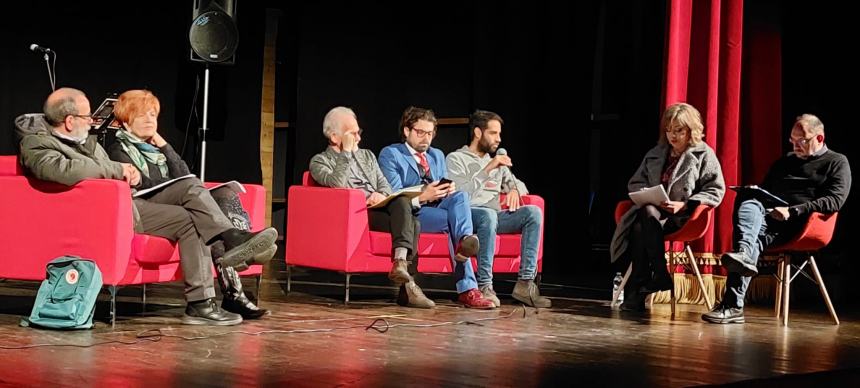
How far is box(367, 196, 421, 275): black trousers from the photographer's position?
17.3ft

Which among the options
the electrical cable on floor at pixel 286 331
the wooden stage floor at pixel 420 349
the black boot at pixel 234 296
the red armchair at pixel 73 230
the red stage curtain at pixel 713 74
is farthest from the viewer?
the red stage curtain at pixel 713 74

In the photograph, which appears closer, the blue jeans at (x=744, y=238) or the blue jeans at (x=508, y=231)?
the blue jeans at (x=744, y=238)

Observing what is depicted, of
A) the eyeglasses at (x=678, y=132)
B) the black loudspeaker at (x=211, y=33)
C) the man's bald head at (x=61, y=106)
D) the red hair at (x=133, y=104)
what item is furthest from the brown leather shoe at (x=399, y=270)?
the black loudspeaker at (x=211, y=33)

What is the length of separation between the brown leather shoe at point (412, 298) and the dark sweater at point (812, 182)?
5.65 ft

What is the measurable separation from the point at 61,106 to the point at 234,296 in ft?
3.31

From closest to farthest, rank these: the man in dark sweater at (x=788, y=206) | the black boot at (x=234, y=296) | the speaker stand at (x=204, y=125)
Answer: the black boot at (x=234, y=296), the man in dark sweater at (x=788, y=206), the speaker stand at (x=204, y=125)

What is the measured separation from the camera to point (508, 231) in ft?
18.7

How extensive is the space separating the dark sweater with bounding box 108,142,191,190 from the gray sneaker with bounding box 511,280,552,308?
1.72 meters

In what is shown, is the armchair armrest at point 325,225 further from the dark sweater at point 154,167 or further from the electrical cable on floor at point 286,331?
the dark sweater at point 154,167

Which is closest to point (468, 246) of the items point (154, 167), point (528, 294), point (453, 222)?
point (453, 222)

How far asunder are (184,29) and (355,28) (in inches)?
51.2

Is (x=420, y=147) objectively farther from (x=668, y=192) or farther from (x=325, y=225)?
(x=668, y=192)

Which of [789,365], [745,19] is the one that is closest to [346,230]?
[789,365]

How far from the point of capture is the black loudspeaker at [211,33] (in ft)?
24.7
